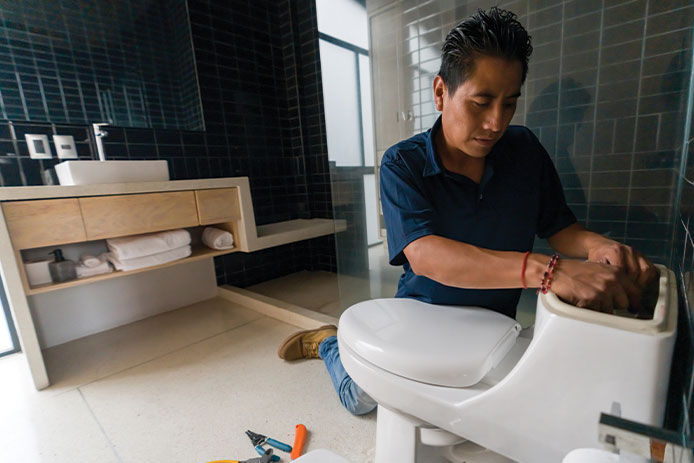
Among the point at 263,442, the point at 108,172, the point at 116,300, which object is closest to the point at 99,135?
the point at 108,172

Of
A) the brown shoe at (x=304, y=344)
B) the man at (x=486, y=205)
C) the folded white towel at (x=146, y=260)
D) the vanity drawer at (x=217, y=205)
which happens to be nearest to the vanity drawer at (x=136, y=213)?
the vanity drawer at (x=217, y=205)

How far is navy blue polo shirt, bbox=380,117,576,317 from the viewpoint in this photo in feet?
2.66

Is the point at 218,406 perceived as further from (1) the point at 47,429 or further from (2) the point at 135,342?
(2) the point at 135,342

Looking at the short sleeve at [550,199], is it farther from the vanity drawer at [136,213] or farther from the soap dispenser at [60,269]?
the soap dispenser at [60,269]

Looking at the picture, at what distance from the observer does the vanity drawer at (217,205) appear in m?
1.72

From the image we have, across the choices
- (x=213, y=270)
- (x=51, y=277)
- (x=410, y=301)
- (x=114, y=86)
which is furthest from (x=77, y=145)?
(x=410, y=301)

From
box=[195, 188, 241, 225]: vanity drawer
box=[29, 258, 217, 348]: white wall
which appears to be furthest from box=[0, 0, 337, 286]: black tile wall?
box=[195, 188, 241, 225]: vanity drawer

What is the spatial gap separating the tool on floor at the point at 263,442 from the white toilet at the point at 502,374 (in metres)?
0.38

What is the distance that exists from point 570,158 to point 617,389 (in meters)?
1.10

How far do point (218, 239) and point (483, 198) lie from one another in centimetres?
152

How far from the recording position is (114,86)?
1868 millimetres

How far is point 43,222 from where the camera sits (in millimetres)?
1318

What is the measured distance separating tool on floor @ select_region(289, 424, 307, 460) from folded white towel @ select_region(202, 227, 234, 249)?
116cm

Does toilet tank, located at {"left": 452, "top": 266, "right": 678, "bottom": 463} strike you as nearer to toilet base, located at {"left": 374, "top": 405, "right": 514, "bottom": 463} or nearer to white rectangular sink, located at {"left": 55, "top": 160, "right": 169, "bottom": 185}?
toilet base, located at {"left": 374, "top": 405, "right": 514, "bottom": 463}
